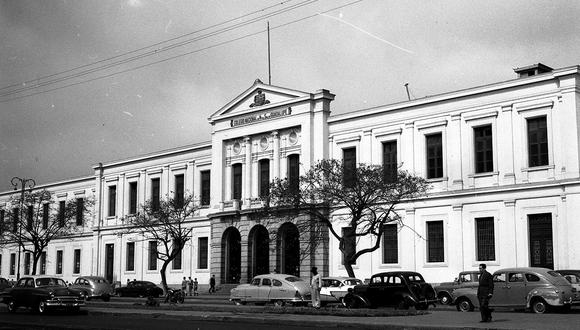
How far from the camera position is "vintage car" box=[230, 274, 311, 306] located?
3538 centimetres

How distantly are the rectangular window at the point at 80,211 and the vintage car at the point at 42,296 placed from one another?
36.7m

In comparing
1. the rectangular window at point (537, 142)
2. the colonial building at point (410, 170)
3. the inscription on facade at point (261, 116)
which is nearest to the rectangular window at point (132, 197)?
the colonial building at point (410, 170)

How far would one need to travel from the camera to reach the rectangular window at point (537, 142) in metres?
40.7

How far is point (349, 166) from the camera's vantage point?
47.2 metres

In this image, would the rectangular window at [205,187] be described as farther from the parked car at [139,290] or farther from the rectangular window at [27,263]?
the rectangular window at [27,263]

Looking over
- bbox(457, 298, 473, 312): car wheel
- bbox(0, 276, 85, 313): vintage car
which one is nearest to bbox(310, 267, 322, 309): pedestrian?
bbox(457, 298, 473, 312): car wheel

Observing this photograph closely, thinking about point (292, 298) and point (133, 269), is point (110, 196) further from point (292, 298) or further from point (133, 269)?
point (292, 298)

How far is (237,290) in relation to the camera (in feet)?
126

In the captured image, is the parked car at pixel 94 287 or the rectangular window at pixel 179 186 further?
the rectangular window at pixel 179 186

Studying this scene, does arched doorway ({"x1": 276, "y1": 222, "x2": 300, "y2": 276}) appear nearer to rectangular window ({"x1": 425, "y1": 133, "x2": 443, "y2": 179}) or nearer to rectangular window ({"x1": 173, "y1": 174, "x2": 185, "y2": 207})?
rectangular window ({"x1": 425, "y1": 133, "x2": 443, "y2": 179})

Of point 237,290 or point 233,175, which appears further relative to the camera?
point 233,175

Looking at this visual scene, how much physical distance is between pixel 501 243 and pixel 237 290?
14.9 metres

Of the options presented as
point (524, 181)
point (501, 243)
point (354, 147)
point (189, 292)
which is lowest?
point (189, 292)

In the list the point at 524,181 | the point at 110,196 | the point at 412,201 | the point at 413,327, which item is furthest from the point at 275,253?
the point at 413,327
